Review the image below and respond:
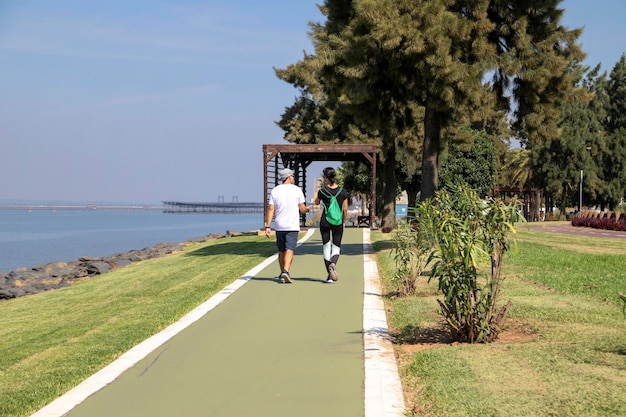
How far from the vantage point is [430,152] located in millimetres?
20297

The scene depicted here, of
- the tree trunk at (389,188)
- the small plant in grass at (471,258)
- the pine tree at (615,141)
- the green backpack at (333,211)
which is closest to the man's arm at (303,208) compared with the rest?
the green backpack at (333,211)

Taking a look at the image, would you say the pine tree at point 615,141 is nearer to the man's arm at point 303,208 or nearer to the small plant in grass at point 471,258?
the man's arm at point 303,208

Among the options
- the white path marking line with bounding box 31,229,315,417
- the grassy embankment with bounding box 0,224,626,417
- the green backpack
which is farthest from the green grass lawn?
the green backpack

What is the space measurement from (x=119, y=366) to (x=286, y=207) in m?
6.06

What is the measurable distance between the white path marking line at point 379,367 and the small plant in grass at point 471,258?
83 centimetres

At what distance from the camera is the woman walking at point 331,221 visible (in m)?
12.8

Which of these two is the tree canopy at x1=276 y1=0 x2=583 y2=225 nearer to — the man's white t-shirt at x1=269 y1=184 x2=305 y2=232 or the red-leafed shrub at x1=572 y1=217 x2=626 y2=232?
the man's white t-shirt at x1=269 y1=184 x2=305 y2=232

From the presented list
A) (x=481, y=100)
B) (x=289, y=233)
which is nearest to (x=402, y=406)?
(x=289, y=233)

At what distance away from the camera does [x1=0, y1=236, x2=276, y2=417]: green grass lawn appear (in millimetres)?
6758

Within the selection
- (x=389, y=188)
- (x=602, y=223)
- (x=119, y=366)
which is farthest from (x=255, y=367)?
(x=602, y=223)

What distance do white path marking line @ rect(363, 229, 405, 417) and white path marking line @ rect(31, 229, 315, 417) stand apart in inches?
87.4

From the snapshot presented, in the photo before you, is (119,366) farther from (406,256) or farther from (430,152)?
(430,152)

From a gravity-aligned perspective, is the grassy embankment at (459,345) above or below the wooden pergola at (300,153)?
below

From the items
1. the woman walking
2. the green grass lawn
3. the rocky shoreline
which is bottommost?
the rocky shoreline
